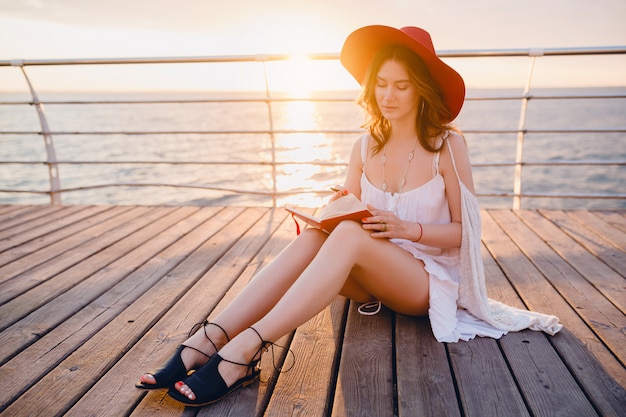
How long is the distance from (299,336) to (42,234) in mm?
2138

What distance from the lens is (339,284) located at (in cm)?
153

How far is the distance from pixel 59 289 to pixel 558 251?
2.55 metres

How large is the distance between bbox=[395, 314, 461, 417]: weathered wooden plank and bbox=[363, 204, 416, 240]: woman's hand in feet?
1.20

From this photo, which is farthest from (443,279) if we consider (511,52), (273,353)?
(511,52)

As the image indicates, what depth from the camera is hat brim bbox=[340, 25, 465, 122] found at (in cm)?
162

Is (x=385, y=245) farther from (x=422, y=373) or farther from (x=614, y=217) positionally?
(x=614, y=217)

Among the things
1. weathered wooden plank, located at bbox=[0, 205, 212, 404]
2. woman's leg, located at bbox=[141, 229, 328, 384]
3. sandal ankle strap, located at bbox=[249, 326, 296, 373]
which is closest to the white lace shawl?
woman's leg, located at bbox=[141, 229, 328, 384]

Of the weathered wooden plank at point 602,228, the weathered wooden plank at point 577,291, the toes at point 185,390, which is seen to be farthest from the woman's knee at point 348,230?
the weathered wooden plank at point 602,228

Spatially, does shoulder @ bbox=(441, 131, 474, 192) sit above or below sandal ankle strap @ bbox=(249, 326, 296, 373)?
above

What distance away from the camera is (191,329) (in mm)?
1764

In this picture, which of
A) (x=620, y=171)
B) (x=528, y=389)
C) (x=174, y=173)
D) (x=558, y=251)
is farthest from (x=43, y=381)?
(x=620, y=171)

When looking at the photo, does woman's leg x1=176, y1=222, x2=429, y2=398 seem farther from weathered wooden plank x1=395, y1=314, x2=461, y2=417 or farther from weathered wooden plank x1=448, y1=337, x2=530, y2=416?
weathered wooden plank x1=448, y1=337, x2=530, y2=416

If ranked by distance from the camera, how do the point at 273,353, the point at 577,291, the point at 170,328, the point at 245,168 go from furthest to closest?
1. the point at 245,168
2. the point at 577,291
3. the point at 170,328
4. the point at 273,353

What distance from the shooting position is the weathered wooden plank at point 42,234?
8.97ft
